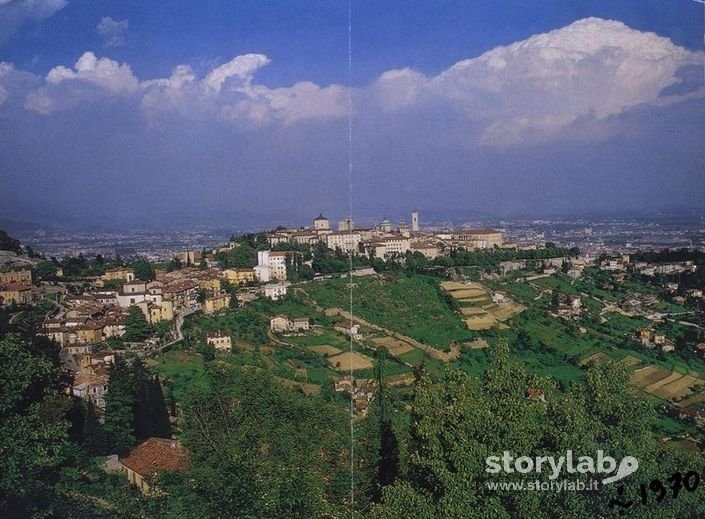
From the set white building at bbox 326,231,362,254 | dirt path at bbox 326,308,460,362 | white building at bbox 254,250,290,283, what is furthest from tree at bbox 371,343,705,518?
white building at bbox 254,250,290,283

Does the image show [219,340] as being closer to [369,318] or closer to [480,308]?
[369,318]

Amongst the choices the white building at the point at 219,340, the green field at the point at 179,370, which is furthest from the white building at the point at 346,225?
the green field at the point at 179,370

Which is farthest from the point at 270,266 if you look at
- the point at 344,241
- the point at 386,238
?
the point at 386,238

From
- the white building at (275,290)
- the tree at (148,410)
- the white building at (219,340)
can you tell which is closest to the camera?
the tree at (148,410)

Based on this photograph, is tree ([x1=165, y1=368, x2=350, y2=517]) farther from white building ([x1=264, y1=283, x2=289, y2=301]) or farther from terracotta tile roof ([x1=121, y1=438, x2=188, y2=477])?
white building ([x1=264, y1=283, x2=289, y2=301])

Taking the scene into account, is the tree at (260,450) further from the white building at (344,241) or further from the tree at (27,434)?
the white building at (344,241)

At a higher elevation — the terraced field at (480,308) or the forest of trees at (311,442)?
the terraced field at (480,308)
